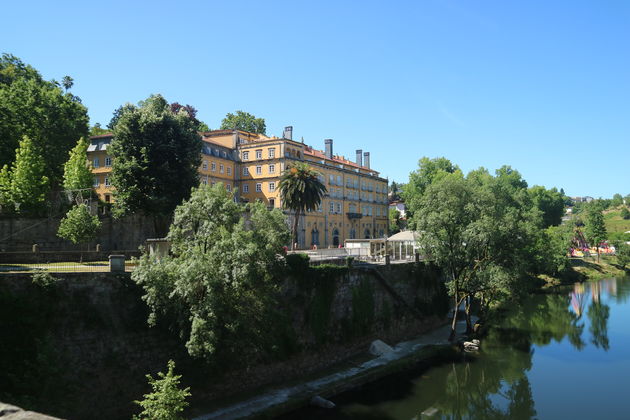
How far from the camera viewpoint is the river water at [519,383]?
79.6 feet

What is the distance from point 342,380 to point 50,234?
26.1 m

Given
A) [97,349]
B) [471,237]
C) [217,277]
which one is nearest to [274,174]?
[471,237]

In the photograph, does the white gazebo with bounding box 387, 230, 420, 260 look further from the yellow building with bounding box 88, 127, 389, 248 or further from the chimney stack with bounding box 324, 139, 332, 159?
the chimney stack with bounding box 324, 139, 332, 159

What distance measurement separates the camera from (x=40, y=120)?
4478cm

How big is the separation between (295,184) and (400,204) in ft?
241

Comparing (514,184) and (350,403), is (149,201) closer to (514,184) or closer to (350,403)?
(350,403)

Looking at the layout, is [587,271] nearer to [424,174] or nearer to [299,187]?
[424,174]

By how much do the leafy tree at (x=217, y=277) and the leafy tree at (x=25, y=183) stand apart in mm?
23751

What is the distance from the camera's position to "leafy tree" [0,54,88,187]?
42594 mm

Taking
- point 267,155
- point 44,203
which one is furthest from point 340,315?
Answer: point 267,155

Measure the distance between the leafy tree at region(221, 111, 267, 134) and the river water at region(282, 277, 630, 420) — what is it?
59881 millimetres

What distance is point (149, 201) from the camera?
36.5 m

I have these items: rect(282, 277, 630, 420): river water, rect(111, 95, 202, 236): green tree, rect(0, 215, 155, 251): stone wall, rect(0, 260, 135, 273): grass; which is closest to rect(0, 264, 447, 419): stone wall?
rect(0, 260, 135, 273): grass

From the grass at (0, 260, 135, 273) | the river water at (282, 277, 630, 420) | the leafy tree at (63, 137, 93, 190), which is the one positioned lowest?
the river water at (282, 277, 630, 420)
